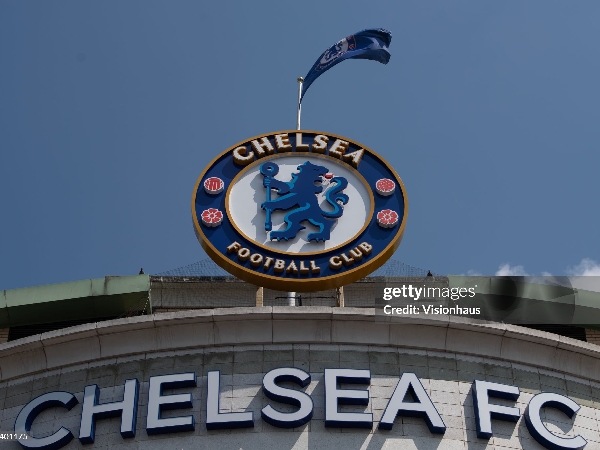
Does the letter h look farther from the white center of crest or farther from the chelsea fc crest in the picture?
the white center of crest

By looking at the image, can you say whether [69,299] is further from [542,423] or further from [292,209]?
[542,423]

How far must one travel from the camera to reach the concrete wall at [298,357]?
19578mm

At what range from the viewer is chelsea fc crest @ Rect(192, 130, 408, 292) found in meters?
21.7

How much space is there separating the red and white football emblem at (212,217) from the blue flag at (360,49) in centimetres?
935

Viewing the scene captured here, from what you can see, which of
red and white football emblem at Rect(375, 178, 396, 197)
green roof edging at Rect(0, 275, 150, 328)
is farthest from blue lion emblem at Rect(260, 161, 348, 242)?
green roof edging at Rect(0, 275, 150, 328)

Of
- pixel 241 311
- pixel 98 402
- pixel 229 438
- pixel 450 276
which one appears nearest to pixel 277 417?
pixel 229 438

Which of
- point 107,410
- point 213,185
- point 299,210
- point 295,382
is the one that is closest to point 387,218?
point 299,210

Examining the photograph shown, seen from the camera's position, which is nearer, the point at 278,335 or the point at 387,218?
the point at 278,335

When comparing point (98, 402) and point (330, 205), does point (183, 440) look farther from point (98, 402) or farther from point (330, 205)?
point (330, 205)

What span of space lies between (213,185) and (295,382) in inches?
253

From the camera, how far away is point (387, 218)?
22906 millimetres

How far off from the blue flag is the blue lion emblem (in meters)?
7.56

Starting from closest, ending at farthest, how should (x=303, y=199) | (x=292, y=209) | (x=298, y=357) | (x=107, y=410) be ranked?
(x=107, y=410), (x=298, y=357), (x=292, y=209), (x=303, y=199)

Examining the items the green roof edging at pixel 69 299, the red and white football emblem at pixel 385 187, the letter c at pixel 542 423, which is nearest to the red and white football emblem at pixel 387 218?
the red and white football emblem at pixel 385 187
